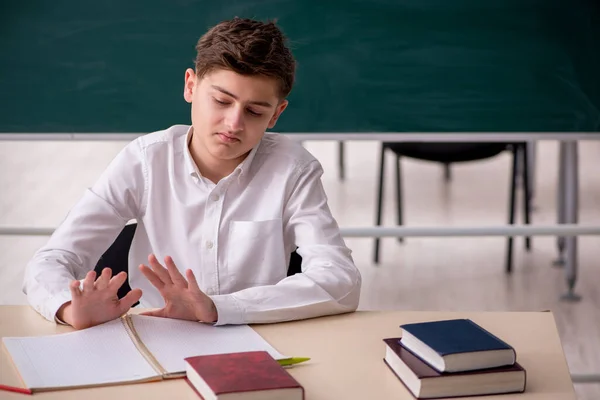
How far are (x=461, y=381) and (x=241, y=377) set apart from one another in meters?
0.29

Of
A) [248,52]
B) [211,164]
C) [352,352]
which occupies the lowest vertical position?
[352,352]

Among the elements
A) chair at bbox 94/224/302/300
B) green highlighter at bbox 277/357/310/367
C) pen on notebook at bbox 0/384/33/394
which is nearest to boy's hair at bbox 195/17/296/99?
chair at bbox 94/224/302/300

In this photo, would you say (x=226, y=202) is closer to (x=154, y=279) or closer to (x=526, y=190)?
(x=154, y=279)

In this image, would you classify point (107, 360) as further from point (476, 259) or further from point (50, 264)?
point (476, 259)

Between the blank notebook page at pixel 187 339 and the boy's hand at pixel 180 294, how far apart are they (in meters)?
0.02

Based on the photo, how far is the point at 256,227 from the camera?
1771 mm

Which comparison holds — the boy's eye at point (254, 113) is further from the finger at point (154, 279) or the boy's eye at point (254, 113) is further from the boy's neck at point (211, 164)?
the finger at point (154, 279)

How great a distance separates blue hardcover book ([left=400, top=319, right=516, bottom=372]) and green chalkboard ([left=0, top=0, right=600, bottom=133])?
57.4 inches

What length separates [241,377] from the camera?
1.13 m

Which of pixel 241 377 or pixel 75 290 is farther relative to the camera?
pixel 75 290

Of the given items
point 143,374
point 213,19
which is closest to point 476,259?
point 213,19

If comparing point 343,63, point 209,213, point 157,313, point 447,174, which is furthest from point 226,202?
point 447,174

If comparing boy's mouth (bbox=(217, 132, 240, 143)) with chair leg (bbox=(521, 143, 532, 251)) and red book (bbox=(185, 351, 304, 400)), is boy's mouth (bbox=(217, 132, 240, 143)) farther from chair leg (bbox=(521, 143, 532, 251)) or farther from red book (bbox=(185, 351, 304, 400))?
chair leg (bbox=(521, 143, 532, 251))

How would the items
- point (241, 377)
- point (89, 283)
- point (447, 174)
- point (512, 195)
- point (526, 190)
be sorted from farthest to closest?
point (447, 174) → point (526, 190) → point (512, 195) → point (89, 283) → point (241, 377)
